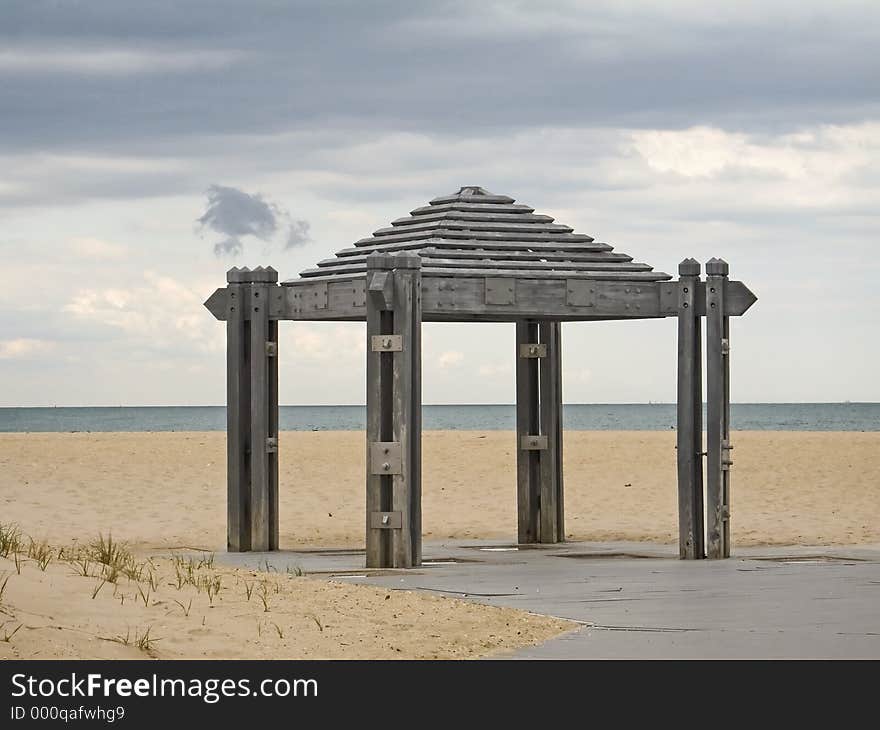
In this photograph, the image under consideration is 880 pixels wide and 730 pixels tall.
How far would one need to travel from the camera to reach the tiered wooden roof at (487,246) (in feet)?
48.2

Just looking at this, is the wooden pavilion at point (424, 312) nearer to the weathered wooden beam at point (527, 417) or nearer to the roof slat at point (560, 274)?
the roof slat at point (560, 274)

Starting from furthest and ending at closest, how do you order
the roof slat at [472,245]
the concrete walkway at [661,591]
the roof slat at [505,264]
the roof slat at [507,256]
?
the roof slat at [472,245]
the roof slat at [507,256]
the roof slat at [505,264]
the concrete walkway at [661,591]

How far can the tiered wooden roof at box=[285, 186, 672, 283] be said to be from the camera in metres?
14.7

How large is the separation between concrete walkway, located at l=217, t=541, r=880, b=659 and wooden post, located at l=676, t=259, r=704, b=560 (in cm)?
40

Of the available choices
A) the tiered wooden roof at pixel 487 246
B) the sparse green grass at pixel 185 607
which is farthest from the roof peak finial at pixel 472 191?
the sparse green grass at pixel 185 607

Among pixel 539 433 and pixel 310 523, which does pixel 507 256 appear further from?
pixel 310 523

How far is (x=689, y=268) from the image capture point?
48.7ft

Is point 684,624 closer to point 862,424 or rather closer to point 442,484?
point 442,484

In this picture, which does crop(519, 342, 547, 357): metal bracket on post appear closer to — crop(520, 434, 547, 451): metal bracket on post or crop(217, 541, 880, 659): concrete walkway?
crop(520, 434, 547, 451): metal bracket on post

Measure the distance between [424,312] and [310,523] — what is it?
290 inches

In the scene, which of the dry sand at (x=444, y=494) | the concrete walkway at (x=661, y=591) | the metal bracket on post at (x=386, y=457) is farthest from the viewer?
the dry sand at (x=444, y=494)

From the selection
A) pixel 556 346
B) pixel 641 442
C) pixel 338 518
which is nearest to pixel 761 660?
pixel 556 346

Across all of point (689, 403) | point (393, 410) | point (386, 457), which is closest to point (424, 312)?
point (393, 410)

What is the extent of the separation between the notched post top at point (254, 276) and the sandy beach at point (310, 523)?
286 centimetres
